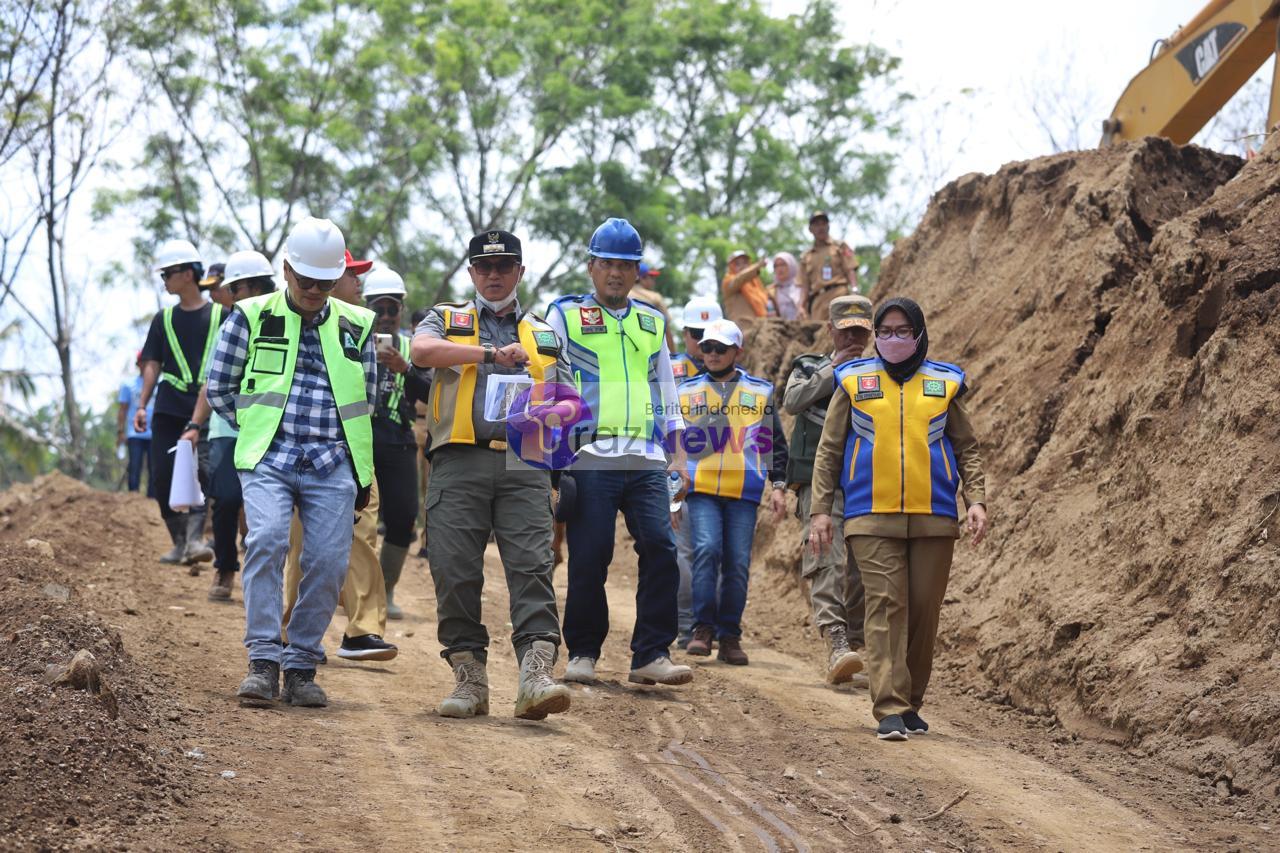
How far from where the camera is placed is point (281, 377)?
6.91 metres

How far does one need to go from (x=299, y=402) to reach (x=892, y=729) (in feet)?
10.4

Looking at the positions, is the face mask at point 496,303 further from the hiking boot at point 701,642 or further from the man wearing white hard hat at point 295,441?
the hiking boot at point 701,642

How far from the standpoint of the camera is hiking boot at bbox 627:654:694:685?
315 inches

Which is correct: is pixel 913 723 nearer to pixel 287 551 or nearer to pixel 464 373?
pixel 464 373

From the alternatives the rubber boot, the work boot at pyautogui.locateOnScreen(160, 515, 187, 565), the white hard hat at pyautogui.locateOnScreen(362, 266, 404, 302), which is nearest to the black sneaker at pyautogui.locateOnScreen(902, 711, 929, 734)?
the rubber boot

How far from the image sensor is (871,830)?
5355 millimetres

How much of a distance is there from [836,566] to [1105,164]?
214 inches

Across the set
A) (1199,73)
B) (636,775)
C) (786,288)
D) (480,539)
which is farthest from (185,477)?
(786,288)

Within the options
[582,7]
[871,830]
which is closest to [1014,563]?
[871,830]

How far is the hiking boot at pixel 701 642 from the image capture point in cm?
988

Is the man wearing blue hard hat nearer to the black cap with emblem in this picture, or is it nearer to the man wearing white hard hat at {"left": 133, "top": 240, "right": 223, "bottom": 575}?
the black cap with emblem

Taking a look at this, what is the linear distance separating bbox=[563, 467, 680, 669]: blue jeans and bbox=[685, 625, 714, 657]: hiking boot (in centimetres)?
174

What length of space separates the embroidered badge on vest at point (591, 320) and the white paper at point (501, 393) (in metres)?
0.92

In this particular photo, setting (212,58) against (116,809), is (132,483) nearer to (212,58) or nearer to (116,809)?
(212,58)
